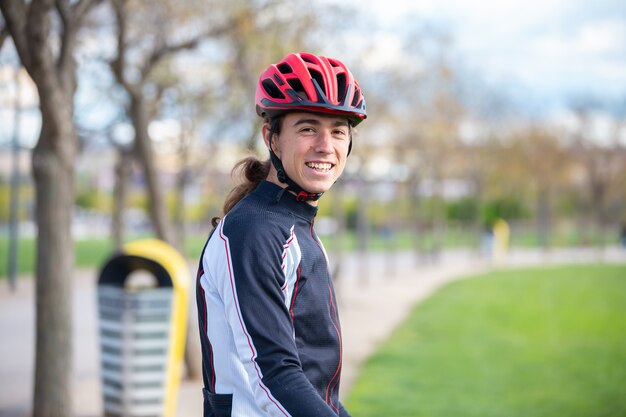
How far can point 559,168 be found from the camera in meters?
42.7

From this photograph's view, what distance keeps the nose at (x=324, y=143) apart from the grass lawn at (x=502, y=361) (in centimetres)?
526

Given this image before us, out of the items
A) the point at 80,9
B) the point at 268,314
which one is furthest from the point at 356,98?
the point at 80,9

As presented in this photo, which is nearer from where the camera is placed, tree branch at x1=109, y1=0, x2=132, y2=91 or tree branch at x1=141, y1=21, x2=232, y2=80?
tree branch at x1=109, y1=0, x2=132, y2=91

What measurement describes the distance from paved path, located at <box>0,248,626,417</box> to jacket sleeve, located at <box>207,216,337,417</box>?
218 inches

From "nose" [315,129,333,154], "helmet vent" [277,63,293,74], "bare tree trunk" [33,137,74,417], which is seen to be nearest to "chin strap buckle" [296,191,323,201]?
"nose" [315,129,333,154]

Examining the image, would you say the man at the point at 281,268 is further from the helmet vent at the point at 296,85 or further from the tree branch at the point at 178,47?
the tree branch at the point at 178,47

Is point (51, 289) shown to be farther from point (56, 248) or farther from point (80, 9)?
point (80, 9)

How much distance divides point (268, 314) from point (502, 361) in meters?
8.69

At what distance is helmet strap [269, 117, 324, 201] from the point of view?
2.31 meters

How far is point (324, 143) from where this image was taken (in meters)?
2.31

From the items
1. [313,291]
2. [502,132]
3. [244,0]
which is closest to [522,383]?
[244,0]

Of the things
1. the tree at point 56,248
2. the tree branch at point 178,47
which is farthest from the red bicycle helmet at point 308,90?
the tree branch at point 178,47

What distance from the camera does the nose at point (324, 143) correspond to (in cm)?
231

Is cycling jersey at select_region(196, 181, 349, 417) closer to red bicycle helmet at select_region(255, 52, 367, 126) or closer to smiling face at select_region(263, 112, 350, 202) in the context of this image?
smiling face at select_region(263, 112, 350, 202)
